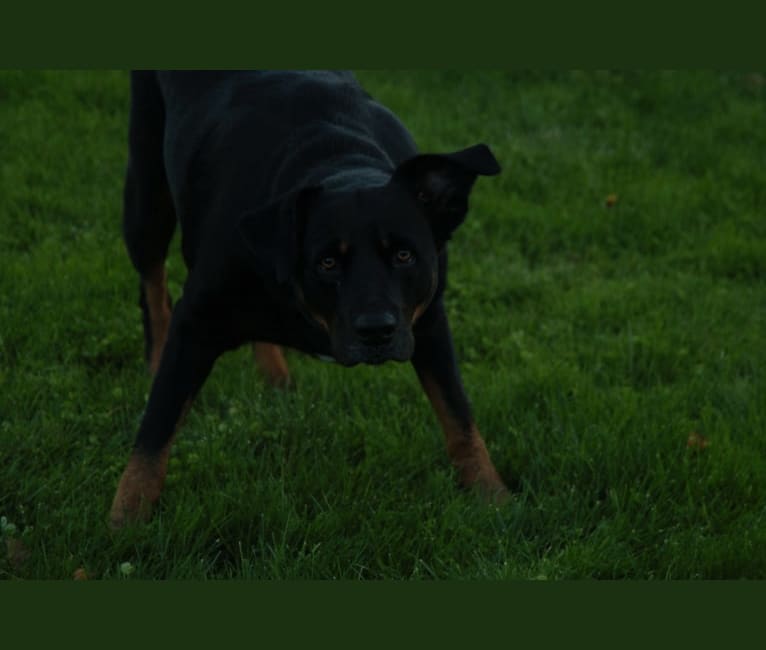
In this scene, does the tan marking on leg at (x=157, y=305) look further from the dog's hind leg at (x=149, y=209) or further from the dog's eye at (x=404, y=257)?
the dog's eye at (x=404, y=257)

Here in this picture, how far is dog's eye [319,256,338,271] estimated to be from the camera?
3.74 metres

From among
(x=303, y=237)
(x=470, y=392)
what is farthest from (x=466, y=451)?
(x=303, y=237)

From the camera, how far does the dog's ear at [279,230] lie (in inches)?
148

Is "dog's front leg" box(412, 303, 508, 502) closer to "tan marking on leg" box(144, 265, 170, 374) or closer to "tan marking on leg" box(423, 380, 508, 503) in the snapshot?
"tan marking on leg" box(423, 380, 508, 503)

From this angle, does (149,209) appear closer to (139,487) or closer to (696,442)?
(139,487)

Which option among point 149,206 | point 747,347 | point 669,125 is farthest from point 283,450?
point 669,125

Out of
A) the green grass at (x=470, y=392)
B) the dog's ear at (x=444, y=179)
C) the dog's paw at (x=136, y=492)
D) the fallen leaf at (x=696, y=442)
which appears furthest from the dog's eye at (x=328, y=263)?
the fallen leaf at (x=696, y=442)

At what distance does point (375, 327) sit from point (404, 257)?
301 mm

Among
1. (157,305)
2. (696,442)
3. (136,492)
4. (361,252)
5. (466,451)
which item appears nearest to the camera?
(361,252)

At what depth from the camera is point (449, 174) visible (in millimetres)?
3961

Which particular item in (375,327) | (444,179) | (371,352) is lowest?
(371,352)

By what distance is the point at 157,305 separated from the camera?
5465 millimetres

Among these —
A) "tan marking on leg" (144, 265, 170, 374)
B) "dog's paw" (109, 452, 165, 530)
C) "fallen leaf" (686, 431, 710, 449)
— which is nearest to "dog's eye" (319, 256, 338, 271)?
"dog's paw" (109, 452, 165, 530)

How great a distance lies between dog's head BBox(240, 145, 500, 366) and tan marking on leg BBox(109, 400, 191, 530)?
0.79m
